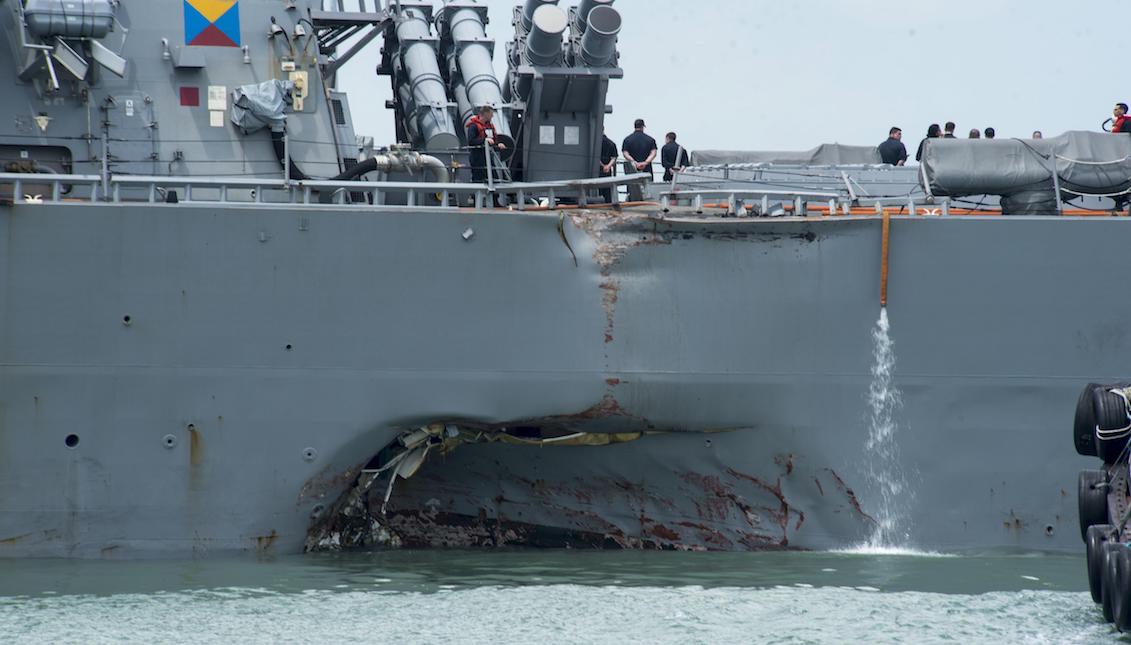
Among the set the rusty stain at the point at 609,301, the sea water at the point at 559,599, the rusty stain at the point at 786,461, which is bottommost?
the sea water at the point at 559,599

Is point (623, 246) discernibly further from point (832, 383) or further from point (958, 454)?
point (958, 454)

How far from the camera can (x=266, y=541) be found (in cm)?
1251

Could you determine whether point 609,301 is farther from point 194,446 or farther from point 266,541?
point 194,446

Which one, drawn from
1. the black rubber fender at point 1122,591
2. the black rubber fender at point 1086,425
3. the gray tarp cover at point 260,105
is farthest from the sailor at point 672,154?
the black rubber fender at point 1122,591

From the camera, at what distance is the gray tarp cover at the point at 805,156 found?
56.0 feet

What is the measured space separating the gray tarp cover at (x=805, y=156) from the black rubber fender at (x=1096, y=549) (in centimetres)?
738

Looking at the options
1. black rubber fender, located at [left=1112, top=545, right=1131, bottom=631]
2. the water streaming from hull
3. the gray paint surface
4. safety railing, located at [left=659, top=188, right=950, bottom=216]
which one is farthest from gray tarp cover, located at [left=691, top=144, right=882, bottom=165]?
black rubber fender, located at [left=1112, top=545, right=1131, bottom=631]

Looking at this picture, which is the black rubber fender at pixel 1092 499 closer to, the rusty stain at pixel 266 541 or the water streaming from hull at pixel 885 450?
the water streaming from hull at pixel 885 450

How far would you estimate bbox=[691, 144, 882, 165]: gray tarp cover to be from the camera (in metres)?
17.1

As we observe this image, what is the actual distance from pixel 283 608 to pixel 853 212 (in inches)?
237

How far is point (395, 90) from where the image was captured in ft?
59.4

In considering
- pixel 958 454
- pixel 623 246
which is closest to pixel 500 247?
pixel 623 246

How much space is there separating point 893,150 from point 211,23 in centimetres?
783

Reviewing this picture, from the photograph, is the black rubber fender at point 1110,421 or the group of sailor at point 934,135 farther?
the group of sailor at point 934,135
